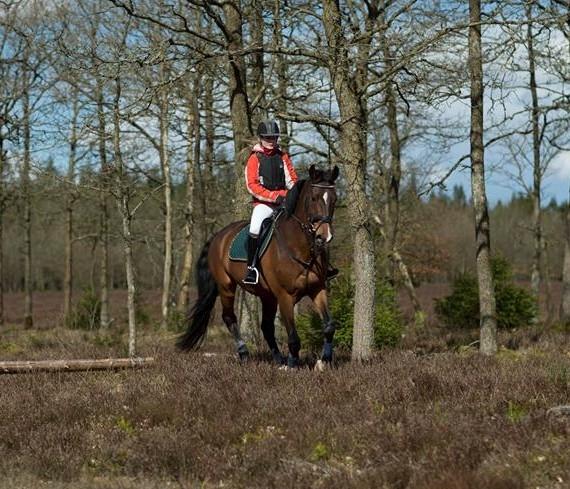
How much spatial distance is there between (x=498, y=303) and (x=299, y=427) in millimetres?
14772

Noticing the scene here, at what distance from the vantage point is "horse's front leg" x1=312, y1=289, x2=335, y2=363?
10.4 meters

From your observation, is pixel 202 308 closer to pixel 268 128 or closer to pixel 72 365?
pixel 72 365

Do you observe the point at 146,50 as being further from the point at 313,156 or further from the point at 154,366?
the point at 313,156

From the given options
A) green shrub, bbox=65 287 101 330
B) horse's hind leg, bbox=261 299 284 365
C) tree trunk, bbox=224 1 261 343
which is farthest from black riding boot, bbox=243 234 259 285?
green shrub, bbox=65 287 101 330

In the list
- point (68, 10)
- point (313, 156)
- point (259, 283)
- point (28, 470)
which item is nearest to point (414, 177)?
point (313, 156)

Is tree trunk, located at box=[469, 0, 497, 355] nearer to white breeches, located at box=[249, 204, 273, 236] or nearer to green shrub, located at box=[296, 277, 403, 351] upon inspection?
green shrub, located at box=[296, 277, 403, 351]

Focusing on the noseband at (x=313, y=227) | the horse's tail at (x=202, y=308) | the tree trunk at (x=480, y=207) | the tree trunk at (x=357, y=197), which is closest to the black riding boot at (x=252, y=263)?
the noseband at (x=313, y=227)

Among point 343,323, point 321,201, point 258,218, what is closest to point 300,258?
point 321,201

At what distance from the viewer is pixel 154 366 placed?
1184 centimetres

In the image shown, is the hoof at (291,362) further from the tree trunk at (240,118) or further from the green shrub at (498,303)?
the green shrub at (498,303)

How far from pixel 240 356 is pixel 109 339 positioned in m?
7.76

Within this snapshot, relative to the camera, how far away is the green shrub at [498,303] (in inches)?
841

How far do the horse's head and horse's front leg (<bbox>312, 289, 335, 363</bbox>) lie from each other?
3.40ft

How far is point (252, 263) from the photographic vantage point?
37.3 ft
